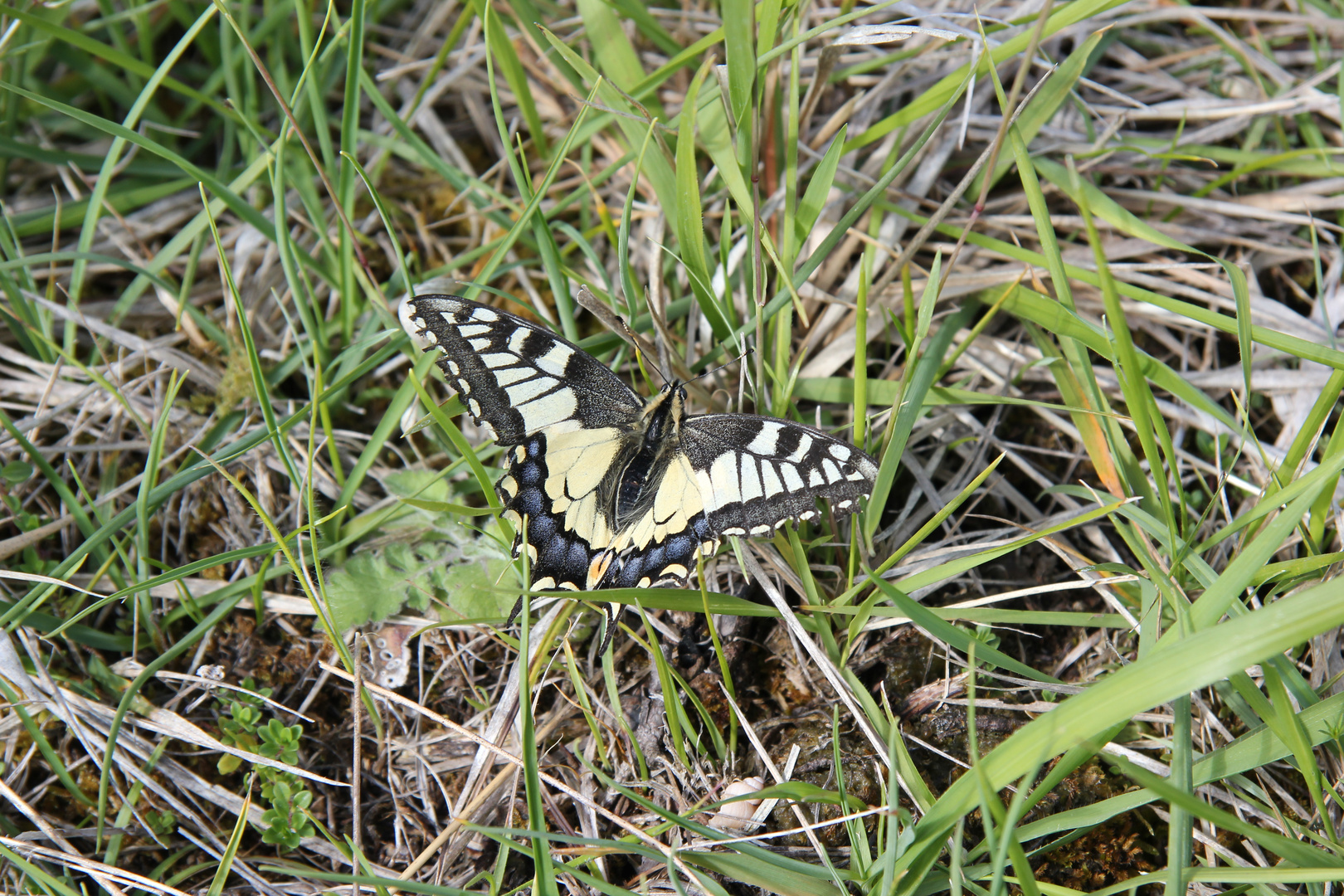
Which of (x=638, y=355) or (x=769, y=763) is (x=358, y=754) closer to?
(x=769, y=763)

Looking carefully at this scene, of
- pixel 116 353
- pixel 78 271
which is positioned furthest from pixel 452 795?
pixel 78 271

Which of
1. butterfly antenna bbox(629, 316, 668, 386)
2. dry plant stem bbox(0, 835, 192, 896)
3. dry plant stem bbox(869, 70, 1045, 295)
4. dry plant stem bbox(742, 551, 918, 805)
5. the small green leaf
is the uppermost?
dry plant stem bbox(869, 70, 1045, 295)

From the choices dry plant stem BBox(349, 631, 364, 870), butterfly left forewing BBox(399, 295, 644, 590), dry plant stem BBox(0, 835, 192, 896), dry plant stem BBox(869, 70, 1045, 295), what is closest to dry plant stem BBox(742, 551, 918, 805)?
butterfly left forewing BBox(399, 295, 644, 590)

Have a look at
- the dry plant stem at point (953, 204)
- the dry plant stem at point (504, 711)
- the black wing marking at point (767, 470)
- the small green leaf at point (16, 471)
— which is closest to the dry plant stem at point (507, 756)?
the dry plant stem at point (504, 711)

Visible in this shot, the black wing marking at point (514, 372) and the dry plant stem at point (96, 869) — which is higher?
the black wing marking at point (514, 372)

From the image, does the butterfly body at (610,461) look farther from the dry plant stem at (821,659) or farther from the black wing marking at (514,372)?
the dry plant stem at (821,659)

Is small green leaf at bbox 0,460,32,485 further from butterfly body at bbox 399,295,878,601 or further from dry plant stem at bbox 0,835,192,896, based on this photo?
butterfly body at bbox 399,295,878,601

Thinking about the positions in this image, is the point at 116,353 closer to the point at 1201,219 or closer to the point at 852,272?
the point at 852,272
